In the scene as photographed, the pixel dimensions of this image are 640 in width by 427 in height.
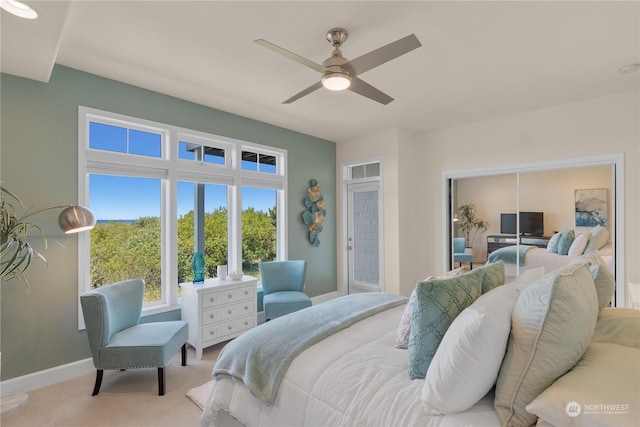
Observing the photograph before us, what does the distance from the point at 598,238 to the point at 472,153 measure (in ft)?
5.72

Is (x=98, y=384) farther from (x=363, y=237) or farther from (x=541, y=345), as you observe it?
(x=363, y=237)

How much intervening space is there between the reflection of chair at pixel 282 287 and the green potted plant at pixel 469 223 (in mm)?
2410

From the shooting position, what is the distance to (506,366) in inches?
44.8

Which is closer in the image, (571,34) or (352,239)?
(571,34)

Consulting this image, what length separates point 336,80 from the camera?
2.13 metres

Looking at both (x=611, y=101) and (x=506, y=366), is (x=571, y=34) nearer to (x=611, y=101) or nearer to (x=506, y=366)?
(x=611, y=101)

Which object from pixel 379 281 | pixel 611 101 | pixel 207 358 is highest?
pixel 611 101

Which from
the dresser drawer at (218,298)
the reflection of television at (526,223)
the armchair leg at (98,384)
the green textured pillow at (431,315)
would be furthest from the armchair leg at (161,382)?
the reflection of television at (526,223)

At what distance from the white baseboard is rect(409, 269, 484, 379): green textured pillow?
296 cm

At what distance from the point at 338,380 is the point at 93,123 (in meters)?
3.19

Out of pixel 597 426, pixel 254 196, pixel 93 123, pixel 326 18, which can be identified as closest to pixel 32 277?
pixel 93 123

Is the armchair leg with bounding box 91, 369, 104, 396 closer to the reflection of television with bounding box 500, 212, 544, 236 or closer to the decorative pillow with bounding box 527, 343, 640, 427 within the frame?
the decorative pillow with bounding box 527, 343, 640, 427

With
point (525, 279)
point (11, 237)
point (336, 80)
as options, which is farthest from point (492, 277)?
point (11, 237)

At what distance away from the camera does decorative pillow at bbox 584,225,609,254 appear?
347 centimetres
